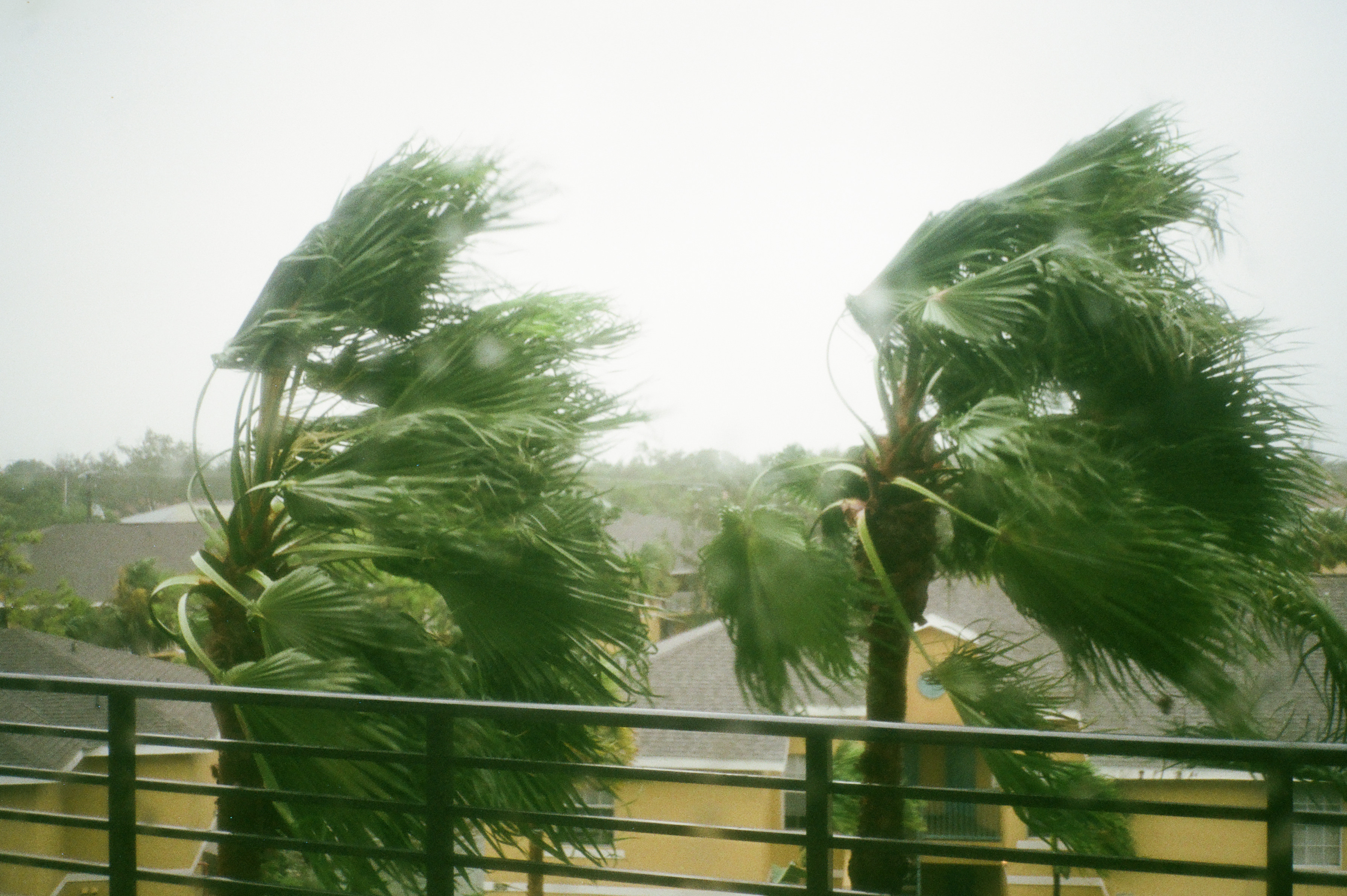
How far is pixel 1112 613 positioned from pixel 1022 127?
5.68 feet

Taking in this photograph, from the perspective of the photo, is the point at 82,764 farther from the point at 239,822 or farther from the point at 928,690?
the point at 928,690

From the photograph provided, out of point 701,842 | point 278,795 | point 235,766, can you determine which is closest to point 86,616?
point 235,766

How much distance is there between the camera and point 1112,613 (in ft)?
6.72

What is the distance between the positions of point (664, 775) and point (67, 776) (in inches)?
53.9

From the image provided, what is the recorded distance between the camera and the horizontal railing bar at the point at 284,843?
164cm

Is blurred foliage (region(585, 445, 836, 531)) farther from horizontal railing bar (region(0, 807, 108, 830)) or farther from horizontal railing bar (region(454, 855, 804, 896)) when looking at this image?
horizontal railing bar (region(0, 807, 108, 830))

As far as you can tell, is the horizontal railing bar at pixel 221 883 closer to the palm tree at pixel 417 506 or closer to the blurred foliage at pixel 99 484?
the palm tree at pixel 417 506

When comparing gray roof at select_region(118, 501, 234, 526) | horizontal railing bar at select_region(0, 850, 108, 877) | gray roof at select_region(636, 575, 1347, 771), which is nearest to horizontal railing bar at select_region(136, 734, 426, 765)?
horizontal railing bar at select_region(0, 850, 108, 877)

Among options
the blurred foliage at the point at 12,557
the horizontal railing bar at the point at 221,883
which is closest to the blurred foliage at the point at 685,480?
the horizontal railing bar at the point at 221,883

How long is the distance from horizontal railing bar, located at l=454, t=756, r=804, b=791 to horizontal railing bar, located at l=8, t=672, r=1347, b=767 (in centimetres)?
7

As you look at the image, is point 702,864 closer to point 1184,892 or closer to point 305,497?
point 1184,892

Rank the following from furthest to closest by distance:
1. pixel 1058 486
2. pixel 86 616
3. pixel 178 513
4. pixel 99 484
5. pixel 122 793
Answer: pixel 99 484, pixel 178 513, pixel 86 616, pixel 1058 486, pixel 122 793

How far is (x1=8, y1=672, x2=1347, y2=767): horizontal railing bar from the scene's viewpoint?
45.8 inches

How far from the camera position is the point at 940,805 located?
8.22 feet
